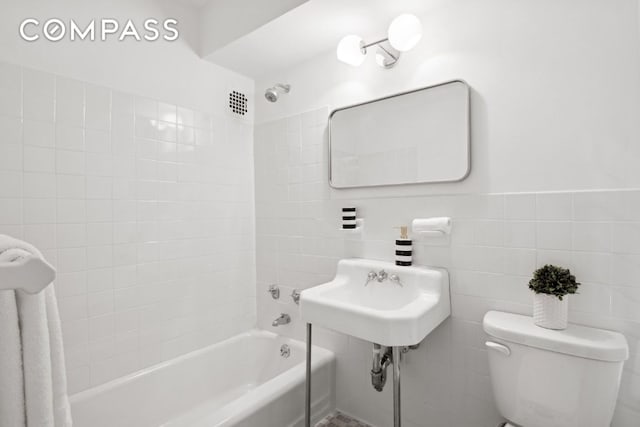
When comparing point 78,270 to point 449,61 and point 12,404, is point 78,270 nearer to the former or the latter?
point 12,404

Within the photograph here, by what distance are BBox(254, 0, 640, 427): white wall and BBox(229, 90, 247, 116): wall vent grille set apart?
60 cm

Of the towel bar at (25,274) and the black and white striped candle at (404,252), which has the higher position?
the towel bar at (25,274)

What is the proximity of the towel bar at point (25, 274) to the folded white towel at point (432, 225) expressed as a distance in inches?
51.8

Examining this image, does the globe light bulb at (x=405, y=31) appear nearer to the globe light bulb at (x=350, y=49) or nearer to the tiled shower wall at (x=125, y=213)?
the globe light bulb at (x=350, y=49)

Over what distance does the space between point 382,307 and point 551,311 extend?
26.5 inches

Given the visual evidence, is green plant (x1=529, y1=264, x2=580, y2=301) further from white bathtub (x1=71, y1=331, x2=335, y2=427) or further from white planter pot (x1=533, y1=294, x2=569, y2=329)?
white bathtub (x1=71, y1=331, x2=335, y2=427)

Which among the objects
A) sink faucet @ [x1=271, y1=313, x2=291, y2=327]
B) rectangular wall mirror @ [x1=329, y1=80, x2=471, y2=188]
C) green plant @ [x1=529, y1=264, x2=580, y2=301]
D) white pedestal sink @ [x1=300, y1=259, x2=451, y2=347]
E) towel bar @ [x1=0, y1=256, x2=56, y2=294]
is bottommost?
sink faucet @ [x1=271, y1=313, x2=291, y2=327]

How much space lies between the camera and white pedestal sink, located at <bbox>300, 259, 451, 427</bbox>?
1165 mm

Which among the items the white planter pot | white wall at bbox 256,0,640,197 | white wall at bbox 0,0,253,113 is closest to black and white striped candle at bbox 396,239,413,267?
white wall at bbox 256,0,640,197

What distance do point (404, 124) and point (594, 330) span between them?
110cm

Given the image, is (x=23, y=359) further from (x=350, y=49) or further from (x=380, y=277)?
(x=350, y=49)

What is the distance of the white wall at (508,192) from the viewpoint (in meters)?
1.14

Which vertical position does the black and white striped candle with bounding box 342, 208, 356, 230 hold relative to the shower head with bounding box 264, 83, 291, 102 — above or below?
below

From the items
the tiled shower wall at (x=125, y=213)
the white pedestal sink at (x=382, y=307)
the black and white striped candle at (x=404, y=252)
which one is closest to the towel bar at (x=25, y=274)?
the white pedestal sink at (x=382, y=307)
